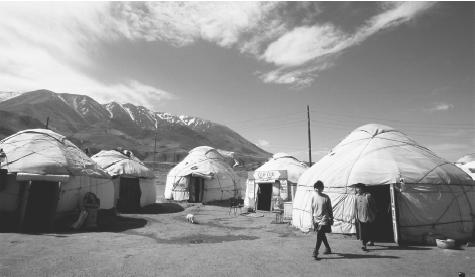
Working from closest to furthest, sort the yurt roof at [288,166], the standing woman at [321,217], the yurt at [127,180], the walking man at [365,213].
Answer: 1. the standing woman at [321,217]
2. the walking man at [365,213]
3. the yurt at [127,180]
4. the yurt roof at [288,166]

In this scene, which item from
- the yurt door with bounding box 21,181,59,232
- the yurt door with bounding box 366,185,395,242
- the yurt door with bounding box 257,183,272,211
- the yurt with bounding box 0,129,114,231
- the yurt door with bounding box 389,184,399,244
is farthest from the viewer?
the yurt door with bounding box 257,183,272,211

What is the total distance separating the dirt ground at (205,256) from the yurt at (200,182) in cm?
1446

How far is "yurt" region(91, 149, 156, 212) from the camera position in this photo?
68.9ft

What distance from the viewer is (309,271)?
7.11 metres

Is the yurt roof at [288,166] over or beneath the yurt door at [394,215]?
over

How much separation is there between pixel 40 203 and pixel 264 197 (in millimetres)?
14206

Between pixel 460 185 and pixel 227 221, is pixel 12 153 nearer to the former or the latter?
pixel 227 221

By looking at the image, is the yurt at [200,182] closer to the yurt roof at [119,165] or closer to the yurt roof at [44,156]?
the yurt roof at [119,165]

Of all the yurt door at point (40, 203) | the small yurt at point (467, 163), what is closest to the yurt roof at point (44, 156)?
the yurt door at point (40, 203)

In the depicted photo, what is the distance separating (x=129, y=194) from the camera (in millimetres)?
21578

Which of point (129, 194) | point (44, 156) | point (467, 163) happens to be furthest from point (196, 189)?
point (467, 163)

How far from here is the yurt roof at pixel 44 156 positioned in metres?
12.8

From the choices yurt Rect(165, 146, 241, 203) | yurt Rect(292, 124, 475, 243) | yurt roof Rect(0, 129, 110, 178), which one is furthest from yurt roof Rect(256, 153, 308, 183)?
yurt roof Rect(0, 129, 110, 178)

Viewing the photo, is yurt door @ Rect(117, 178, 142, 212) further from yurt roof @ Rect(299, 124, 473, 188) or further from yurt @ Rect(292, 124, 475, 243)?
yurt roof @ Rect(299, 124, 473, 188)
